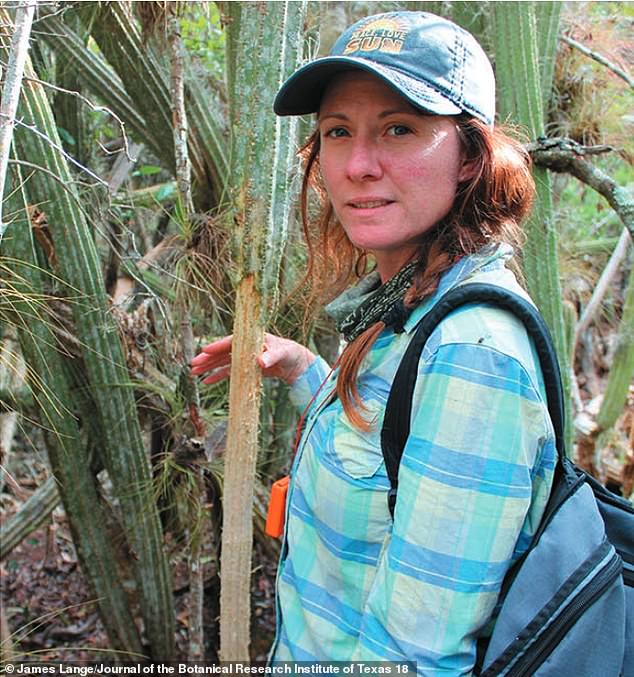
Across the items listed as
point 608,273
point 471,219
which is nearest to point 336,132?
point 471,219

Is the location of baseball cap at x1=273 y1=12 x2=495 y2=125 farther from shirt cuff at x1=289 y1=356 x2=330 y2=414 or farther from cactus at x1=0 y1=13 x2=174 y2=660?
cactus at x1=0 y1=13 x2=174 y2=660

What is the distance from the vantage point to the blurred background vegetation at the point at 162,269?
182 cm

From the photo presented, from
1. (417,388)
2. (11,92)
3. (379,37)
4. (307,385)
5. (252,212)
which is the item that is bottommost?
(307,385)

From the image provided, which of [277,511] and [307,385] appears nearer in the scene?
[277,511]

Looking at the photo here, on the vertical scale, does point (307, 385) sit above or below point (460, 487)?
below

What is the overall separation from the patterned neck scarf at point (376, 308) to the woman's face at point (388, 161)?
0.06 m

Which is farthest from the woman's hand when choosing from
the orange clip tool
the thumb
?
the orange clip tool

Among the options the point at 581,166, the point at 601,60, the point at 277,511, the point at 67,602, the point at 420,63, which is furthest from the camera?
the point at 67,602

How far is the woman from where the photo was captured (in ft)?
2.99

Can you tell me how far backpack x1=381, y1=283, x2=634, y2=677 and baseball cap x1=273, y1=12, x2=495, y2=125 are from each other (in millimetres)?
301

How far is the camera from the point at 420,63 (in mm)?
1059

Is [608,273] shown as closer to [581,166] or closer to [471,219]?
[581,166]

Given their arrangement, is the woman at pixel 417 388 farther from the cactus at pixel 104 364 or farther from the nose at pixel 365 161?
the cactus at pixel 104 364

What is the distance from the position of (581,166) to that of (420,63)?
1087 millimetres
